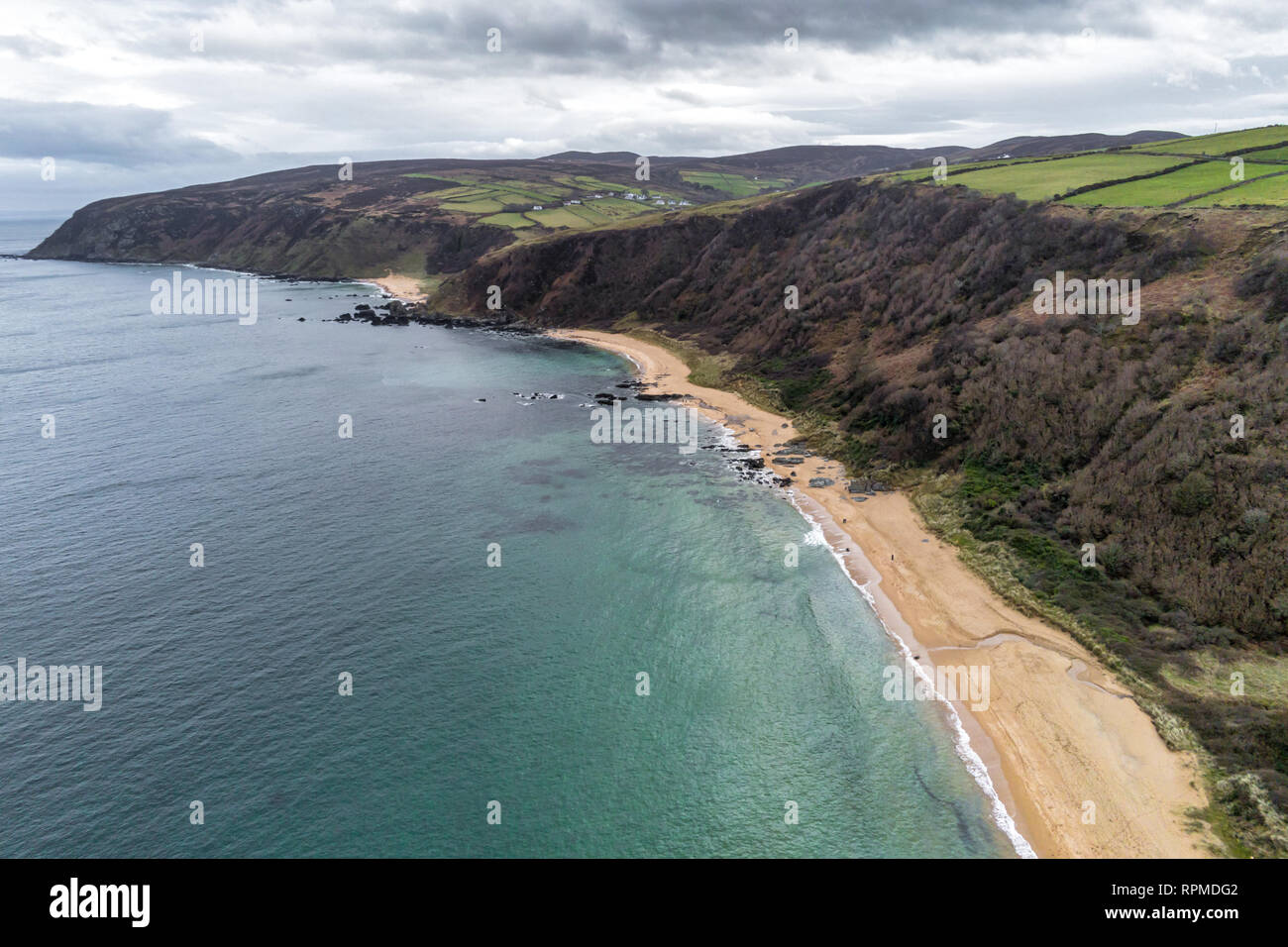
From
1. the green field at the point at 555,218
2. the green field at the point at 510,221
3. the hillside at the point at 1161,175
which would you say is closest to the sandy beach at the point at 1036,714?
the hillside at the point at 1161,175

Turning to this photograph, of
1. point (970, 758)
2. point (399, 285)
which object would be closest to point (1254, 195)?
point (970, 758)

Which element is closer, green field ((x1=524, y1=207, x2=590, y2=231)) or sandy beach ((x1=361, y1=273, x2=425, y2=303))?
sandy beach ((x1=361, y1=273, x2=425, y2=303))

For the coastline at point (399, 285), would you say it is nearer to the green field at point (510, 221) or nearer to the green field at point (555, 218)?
the green field at point (510, 221)

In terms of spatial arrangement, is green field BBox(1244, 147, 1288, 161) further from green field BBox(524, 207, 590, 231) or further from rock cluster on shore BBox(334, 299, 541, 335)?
green field BBox(524, 207, 590, 231)

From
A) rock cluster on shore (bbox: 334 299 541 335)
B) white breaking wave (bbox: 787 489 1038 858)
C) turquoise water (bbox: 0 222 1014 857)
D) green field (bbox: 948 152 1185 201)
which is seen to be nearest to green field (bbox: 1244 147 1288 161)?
green field (bbox: 948 152 1185 201)
